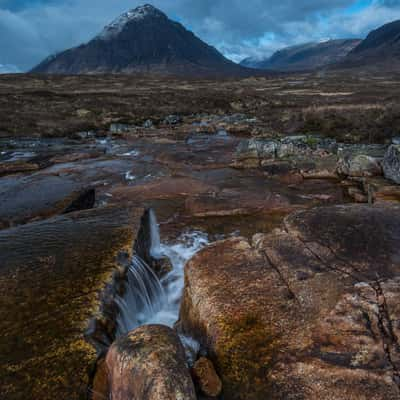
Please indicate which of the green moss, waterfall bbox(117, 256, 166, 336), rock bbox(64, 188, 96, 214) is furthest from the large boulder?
rock bbox(64, 188, 96, 214)

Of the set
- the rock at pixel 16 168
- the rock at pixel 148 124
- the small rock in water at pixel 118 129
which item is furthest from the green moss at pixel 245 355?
the rock at pixel 148 124

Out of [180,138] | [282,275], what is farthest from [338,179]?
[180,138]

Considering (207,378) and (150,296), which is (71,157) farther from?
(207,378)

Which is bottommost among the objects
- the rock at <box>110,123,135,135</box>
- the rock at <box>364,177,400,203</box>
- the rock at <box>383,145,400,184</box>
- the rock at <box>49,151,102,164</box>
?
the rock at <box>110,123,135,135</box>

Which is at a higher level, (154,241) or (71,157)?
(154,241)

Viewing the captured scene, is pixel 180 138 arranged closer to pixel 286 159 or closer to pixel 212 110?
pixel 286 159

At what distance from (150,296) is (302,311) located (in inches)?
145

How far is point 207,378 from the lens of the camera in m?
3.79

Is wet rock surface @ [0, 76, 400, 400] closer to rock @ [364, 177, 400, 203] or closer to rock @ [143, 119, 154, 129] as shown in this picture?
rock @ [364, 177, 400, 203]

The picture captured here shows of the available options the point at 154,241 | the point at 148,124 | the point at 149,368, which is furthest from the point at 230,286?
the point at 148,124

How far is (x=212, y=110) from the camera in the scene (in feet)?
165

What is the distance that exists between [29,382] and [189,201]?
31.4 feet

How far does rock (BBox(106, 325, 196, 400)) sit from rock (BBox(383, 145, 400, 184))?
1329 centimetres

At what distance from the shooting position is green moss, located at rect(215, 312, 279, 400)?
144 inches
